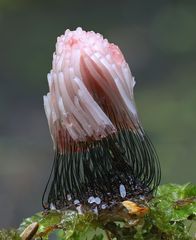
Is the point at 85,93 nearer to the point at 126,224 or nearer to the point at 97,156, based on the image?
the point at 97,156

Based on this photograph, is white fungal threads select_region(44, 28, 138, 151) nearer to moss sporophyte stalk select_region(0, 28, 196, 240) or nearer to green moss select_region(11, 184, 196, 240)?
moss sporophyte stalk select_region(0, 28, 196, 240)

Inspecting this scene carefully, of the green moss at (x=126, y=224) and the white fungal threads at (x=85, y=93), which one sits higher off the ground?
the white fungal threads at (x=85, y=93)

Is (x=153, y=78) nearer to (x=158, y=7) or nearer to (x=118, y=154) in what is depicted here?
(x=158, y=7)

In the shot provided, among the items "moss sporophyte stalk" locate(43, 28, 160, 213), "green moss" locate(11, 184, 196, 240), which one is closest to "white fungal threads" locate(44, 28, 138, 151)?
"moss sporophyte stalk" locate(43, 28, 160, 213)

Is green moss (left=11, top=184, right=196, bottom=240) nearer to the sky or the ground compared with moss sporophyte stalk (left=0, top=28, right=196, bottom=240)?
nearer to the ground

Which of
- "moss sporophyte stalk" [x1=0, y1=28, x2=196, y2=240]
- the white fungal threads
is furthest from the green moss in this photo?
the white fungal threads

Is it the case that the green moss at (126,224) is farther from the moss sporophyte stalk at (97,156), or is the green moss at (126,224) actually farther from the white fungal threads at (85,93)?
the white fungal threads at (85,93)

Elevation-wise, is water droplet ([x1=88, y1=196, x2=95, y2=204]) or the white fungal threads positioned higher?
the white fungal threads

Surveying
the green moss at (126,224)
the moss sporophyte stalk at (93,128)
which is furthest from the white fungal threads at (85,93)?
the green moss at (126,224)

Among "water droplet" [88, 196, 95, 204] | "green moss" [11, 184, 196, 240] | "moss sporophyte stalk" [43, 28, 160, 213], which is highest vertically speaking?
"moss sporophyte stalk" [43, 28, 160, 213]
